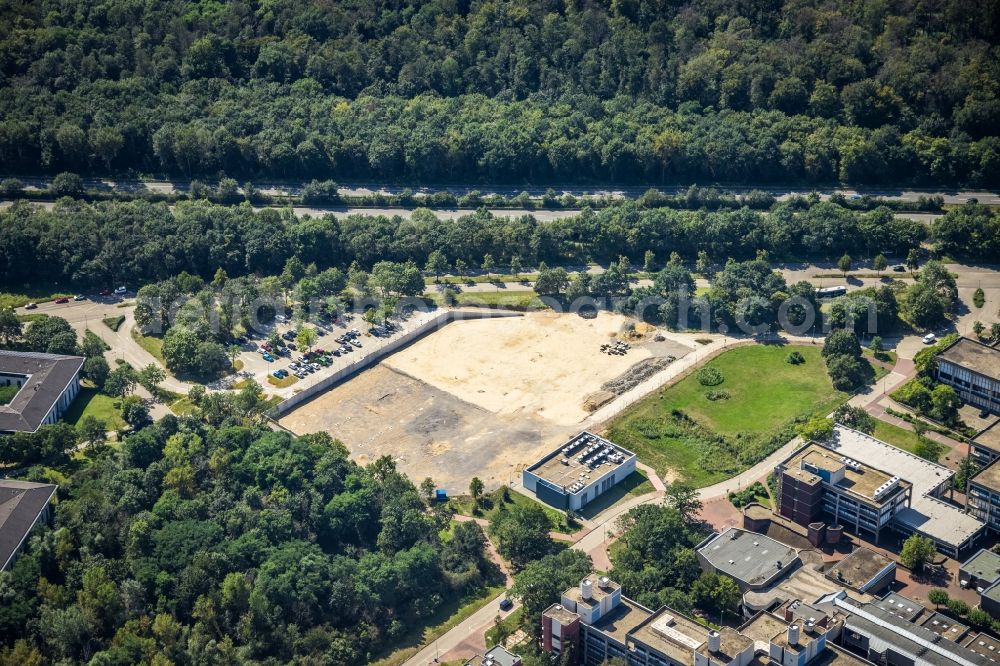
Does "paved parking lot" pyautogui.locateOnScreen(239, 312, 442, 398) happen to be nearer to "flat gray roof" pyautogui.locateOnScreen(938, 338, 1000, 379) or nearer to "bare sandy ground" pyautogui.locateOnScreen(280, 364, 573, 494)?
"bare sandy ground" pyautogui.locateOnScreen(280, 364, 573, 494)

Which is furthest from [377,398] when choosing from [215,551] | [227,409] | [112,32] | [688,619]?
[112,32]

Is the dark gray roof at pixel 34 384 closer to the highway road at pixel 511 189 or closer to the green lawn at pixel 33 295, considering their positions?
the green lawn at pixel 33 295

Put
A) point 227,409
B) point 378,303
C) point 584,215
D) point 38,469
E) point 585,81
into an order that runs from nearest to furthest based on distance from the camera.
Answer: point 38,469 < point 227,409 < point 378,303 < point 584,215 < point 585,81

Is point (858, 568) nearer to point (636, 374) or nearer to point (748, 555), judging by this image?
point (748, 555)

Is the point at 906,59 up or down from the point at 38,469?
up

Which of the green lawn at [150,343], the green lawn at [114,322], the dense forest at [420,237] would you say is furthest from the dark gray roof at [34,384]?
the dense forest at [420,237]

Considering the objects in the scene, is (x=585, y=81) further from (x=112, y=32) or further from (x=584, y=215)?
(x=112, y=32)

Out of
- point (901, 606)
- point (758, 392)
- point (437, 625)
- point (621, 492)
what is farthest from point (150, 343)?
point (901, 606)
